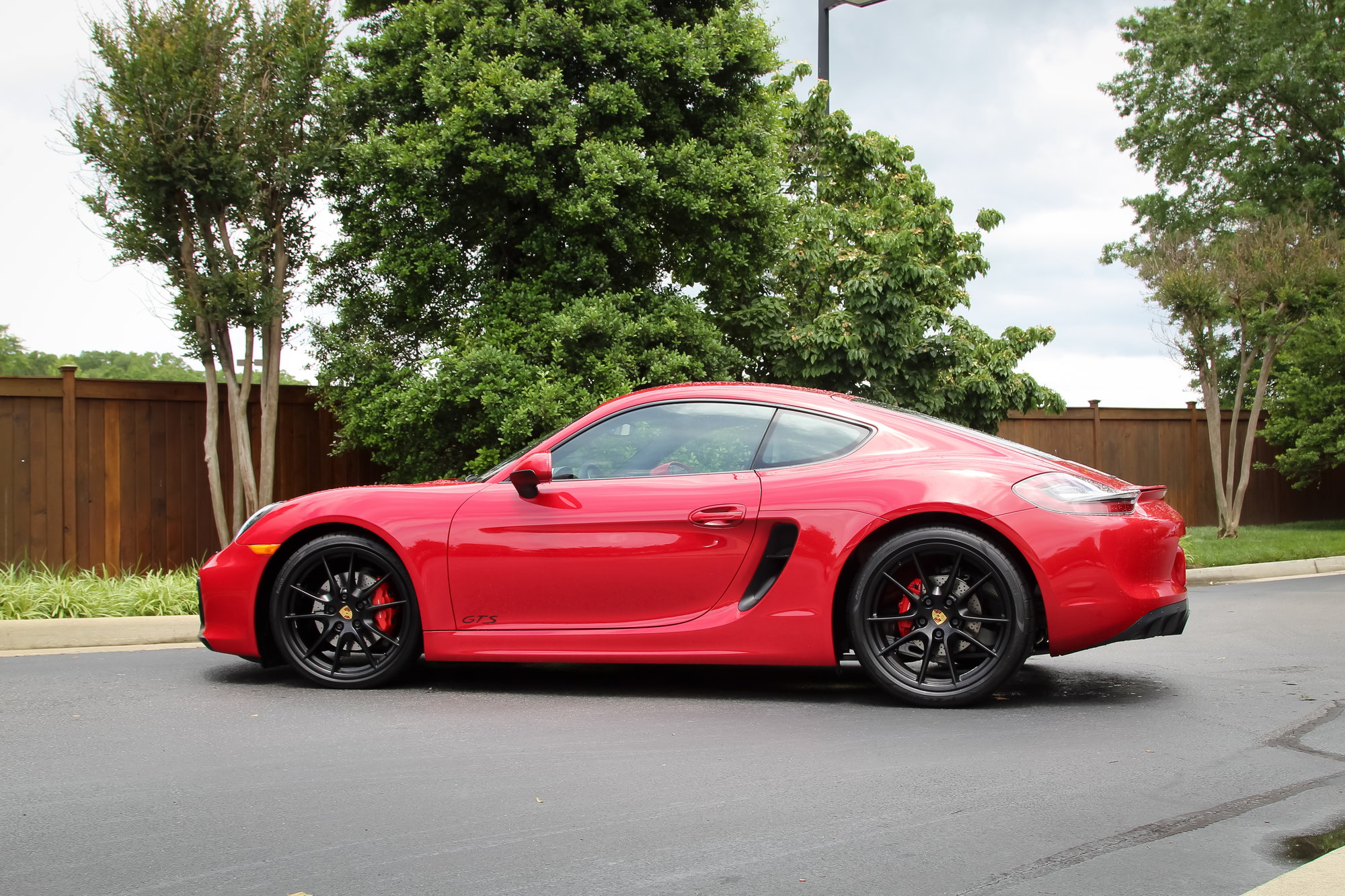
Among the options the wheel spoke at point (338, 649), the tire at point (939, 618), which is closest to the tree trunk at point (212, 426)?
the wheel spoke at point (338, 649)

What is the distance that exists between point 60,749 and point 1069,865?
3749 millimetres

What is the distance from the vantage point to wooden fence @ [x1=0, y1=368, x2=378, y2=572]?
10312 millimetres

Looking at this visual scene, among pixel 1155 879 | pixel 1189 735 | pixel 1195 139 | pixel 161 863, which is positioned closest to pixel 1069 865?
pixel 1155 879

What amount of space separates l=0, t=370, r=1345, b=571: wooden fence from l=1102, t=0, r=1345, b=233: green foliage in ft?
71.0

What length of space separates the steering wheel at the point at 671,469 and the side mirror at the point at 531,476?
0.49 m

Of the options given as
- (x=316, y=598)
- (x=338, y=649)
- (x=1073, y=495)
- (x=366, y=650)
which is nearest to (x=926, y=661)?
(x=1073, y=495)

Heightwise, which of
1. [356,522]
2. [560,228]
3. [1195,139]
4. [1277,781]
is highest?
[1195,139]

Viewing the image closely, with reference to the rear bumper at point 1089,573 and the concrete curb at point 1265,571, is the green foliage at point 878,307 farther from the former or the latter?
the rear bumper at point 1089,573

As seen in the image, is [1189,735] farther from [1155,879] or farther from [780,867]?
[780,867]

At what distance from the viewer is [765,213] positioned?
38.2ft

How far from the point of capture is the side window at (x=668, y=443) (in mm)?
5363

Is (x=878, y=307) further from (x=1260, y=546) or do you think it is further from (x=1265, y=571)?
(x=1260, y=546)

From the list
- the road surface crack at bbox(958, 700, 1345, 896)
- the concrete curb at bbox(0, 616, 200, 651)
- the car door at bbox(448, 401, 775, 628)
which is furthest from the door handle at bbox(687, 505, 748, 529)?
the concrete curb at bbox(0, 616, 200, 651)

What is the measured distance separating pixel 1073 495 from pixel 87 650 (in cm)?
599
